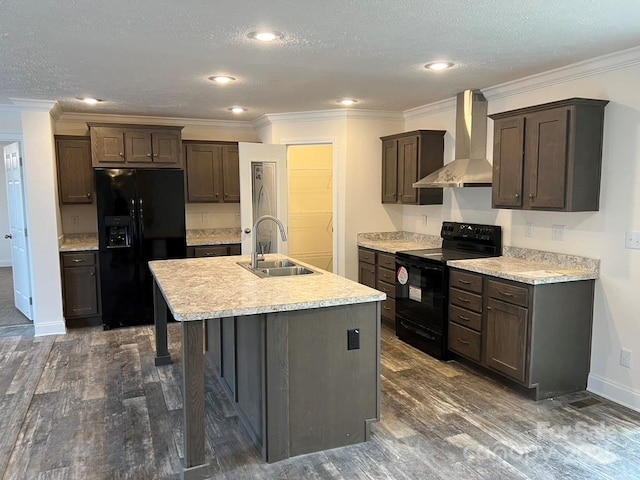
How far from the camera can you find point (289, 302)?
2588 mm

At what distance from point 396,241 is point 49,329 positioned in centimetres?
395

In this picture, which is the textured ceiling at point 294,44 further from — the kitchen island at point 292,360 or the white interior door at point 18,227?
the kitchen island at point 292,360

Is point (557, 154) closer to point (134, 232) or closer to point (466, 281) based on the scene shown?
point (466, 281)

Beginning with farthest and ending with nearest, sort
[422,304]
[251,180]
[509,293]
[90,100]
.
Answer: [251,180] < [90,100] < [422,304] < [509,293]

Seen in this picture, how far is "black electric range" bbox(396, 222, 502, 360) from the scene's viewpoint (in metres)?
4.26

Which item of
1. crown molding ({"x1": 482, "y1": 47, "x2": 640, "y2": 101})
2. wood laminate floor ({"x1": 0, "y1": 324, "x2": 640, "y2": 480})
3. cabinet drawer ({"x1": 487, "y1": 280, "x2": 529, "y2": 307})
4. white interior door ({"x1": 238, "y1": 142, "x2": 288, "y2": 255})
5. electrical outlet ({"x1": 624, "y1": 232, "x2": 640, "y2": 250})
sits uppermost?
crown molding ({"x1": 482, "y1": 47, "x2": 640, "y2": 101})

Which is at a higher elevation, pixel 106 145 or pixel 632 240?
pixel 106 145

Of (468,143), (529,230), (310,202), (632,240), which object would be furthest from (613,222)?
(310,202)

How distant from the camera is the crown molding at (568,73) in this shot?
329cm

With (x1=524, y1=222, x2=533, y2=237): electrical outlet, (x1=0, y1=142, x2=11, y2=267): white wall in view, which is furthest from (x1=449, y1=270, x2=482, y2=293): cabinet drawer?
(x1=0, y1=142, x2=11, y2=267): white wall

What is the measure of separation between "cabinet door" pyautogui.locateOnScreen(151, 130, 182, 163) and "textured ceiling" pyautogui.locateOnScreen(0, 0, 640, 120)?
923 millimetres

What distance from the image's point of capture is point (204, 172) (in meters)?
6.13

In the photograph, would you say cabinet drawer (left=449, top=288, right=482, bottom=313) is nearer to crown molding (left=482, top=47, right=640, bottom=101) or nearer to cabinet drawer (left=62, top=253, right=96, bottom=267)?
crown molding (left=482, top=47, right=640, bottom=101)

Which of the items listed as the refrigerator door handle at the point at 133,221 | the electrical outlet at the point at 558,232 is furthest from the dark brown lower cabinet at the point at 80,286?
the electrical outlet at the point at 558,232
